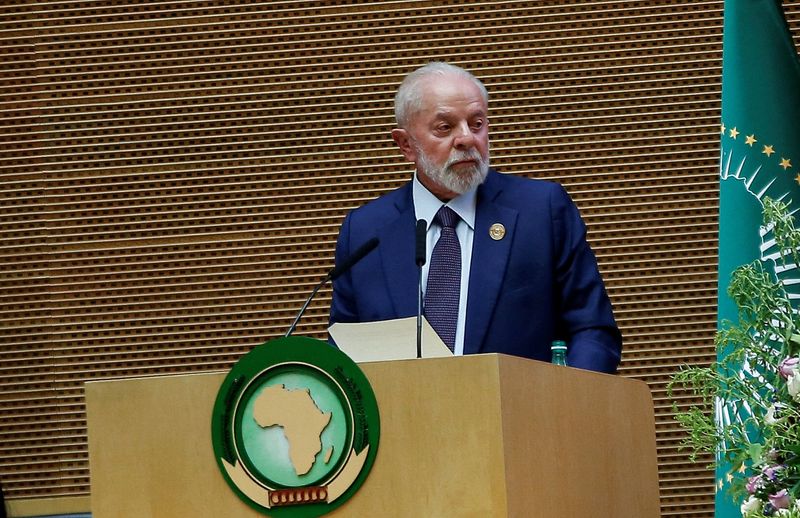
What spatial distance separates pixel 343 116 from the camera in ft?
16.9

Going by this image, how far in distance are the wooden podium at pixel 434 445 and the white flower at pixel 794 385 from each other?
450 mm

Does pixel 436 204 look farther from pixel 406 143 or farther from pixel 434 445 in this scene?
pixel 434 445

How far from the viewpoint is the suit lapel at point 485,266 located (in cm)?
309

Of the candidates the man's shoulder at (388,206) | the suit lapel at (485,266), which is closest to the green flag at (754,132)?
the suit lapel at (485,266)

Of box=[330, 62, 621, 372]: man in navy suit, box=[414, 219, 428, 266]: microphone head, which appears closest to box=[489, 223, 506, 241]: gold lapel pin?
box=[330, 62, 621, 372]: man in navy suit

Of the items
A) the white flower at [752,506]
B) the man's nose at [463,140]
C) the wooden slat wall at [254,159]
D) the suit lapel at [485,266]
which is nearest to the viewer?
the white flower at [752,506]

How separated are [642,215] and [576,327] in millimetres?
2021

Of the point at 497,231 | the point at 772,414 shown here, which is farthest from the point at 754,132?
the point at 772,414

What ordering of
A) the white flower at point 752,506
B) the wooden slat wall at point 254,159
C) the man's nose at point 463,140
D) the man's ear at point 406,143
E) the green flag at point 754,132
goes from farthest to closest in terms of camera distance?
1. the wooden slat wall at point 254,159
2. the green flag at point 754,132
3. the man's ear at point 406,143
4. the man's nose at point 463,140
5. the white flower at point 752,506

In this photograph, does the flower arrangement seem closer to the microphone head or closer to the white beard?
the microphone head

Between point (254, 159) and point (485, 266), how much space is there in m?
2.22

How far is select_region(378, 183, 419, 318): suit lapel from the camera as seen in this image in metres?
3.16

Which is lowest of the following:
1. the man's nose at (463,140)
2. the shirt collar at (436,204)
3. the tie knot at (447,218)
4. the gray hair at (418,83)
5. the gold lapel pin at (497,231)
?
the gold lapel pin at (497,231)

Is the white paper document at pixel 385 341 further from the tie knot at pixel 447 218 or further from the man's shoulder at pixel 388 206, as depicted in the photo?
the man's shoulder at pixel 388 206
